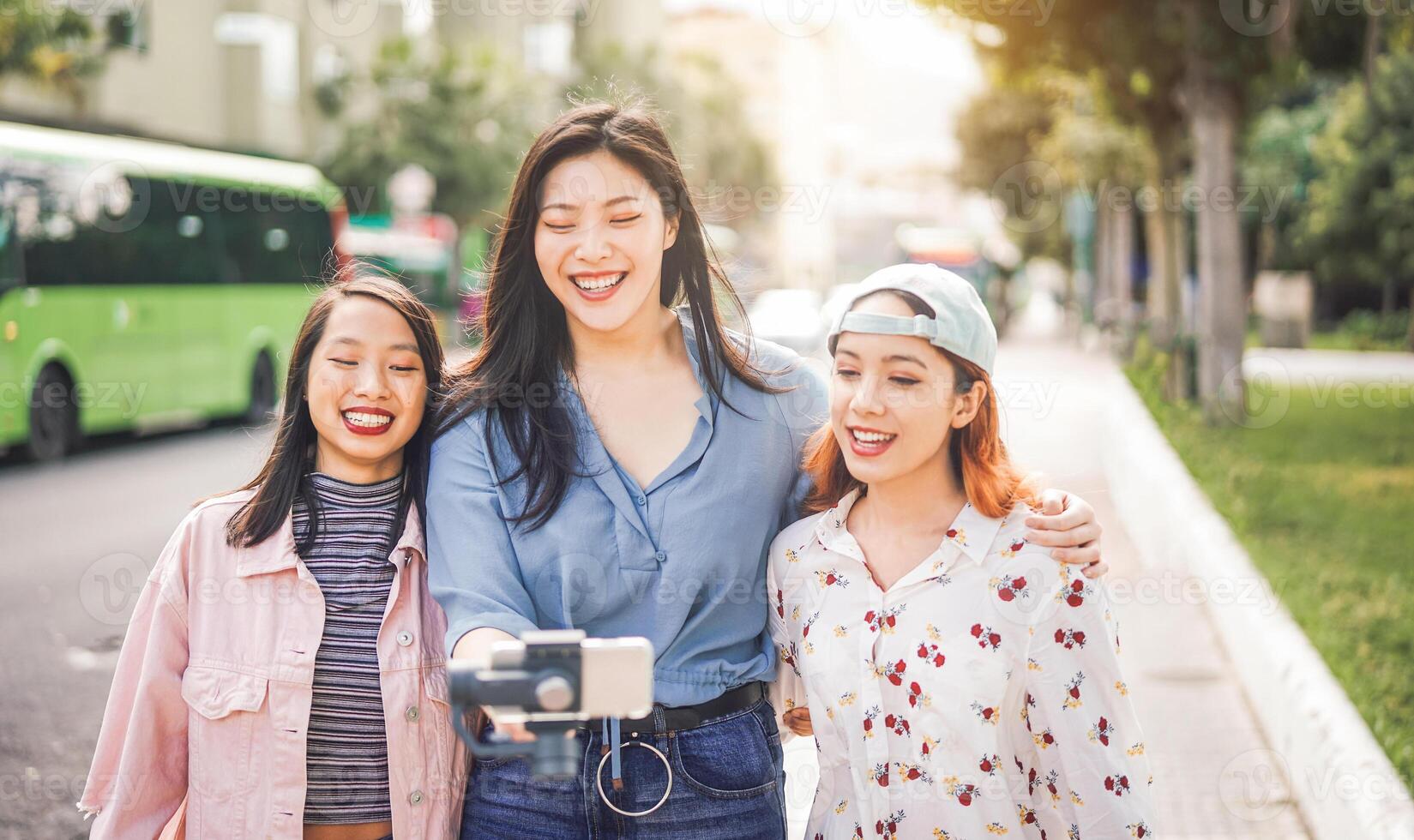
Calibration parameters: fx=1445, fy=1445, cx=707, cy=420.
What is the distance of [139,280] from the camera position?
592 inches

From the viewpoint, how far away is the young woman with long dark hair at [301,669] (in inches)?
105

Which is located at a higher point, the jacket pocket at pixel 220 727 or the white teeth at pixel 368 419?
the white teeth at pixel 368 419

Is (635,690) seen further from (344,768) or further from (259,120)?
(259,120)

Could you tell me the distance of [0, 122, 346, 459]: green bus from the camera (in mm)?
13211

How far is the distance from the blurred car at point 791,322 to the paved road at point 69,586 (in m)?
14.1

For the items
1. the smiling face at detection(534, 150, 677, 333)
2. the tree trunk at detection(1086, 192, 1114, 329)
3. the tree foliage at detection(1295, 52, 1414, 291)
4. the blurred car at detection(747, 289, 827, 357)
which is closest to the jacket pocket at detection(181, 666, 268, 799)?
the smiling face at detection(534, 150, 677, 333)

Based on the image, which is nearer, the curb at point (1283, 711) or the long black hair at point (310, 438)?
the long black hair at point (310, 438)

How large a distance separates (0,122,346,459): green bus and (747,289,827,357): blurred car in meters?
10.3

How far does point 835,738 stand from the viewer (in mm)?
2650

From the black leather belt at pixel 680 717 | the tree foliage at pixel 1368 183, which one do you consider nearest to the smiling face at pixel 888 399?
the black leather belt at pixel 680 717

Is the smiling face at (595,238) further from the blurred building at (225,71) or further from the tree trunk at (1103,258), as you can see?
the tree trunk at (1103,258)

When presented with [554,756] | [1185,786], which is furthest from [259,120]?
[554,756]

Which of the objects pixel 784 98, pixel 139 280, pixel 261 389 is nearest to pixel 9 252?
pixel 139 280

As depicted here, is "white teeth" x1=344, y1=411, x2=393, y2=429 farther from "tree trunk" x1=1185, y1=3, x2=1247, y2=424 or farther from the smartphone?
"tree trunk" x1=1185, y1=3, x2=1247, y2=424
